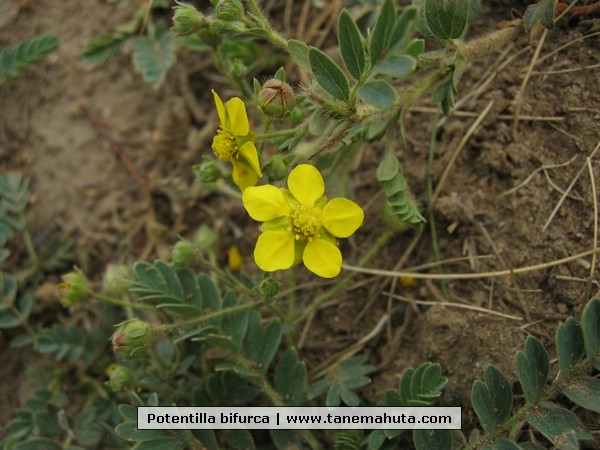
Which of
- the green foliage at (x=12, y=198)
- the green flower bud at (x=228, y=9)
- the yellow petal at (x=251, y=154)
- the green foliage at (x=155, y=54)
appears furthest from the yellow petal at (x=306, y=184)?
the green foliage at (x=12, y=198)

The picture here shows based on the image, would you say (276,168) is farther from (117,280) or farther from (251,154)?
(117,280)

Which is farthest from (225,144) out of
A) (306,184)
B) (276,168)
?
(306,184)

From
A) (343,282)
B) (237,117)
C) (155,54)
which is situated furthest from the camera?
(155,54)

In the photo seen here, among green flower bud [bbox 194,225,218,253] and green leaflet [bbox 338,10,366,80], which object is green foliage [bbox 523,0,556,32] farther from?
green flower bud [bbox 194,225,218,253]

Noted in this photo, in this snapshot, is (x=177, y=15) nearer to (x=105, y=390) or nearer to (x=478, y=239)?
(x=478, y=239)

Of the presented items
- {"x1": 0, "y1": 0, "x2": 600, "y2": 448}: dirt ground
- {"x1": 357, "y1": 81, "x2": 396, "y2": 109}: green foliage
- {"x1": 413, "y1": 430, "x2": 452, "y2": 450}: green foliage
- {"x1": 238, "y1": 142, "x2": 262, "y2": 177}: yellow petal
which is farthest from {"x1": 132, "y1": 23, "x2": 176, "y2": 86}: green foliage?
{"x1": 413, "y1": 430, "x2": 452, "y2": 450}: green foliage
